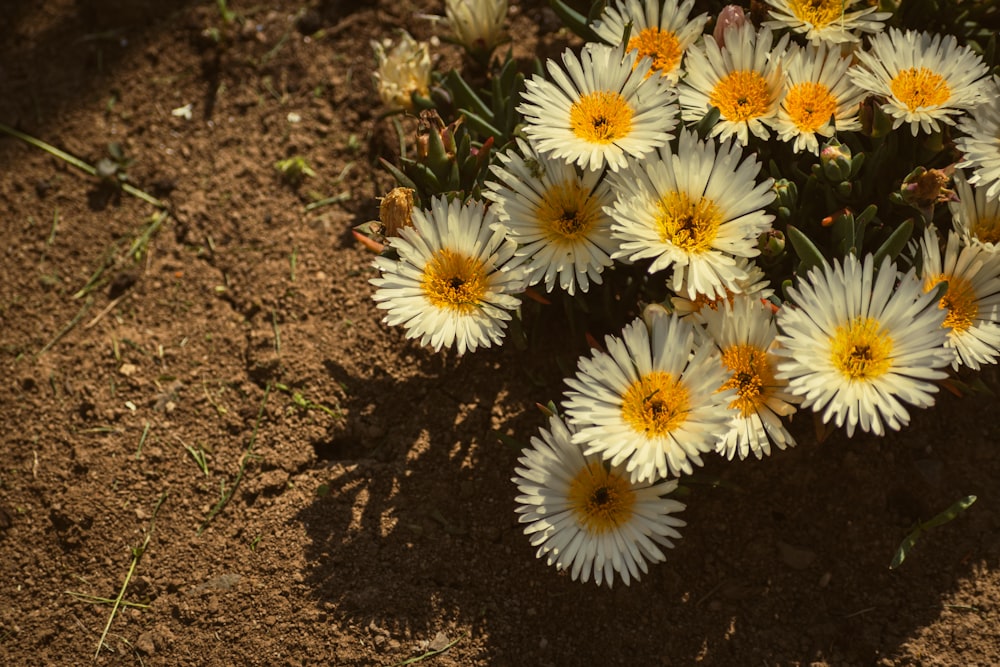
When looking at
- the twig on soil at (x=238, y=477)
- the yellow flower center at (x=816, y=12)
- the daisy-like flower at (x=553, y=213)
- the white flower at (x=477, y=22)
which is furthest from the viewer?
the white flower at (x=477, y=22)

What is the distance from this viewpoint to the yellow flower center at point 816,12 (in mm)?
1845

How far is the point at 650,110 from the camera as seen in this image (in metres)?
1.72

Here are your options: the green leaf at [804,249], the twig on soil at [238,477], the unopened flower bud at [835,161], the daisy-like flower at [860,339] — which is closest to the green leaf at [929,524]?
the daisy-like flower at [860,339]

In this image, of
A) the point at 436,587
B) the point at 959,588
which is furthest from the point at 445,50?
the point at 959,588

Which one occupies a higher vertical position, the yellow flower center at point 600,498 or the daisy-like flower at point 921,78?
the daisy-like flower at point 921,78

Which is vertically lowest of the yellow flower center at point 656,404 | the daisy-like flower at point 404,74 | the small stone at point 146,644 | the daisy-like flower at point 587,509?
the small stone at point 146,644

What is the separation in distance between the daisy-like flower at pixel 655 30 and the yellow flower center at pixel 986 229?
28.5 inches

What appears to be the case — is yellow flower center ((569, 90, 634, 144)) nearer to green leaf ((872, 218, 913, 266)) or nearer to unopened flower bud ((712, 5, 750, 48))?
unopened flower bud ((712, 5, 750, 48))

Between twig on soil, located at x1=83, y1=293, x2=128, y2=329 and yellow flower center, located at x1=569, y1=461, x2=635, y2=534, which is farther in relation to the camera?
twig on soil, located at x1=83, y1=293, x2=128, y2=329

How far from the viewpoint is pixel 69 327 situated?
7.61 feet

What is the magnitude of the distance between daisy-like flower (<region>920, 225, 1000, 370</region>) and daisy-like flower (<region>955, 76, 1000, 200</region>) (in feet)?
0.40

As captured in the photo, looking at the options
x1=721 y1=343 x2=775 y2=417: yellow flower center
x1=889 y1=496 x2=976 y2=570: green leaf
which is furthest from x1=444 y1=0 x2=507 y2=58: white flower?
x1=889 y1=496 x2=976 y2=570: green leaf

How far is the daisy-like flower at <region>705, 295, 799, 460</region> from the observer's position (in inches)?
64.0

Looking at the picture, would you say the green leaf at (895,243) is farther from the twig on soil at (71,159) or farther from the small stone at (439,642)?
the twig on soil at (71,159)
